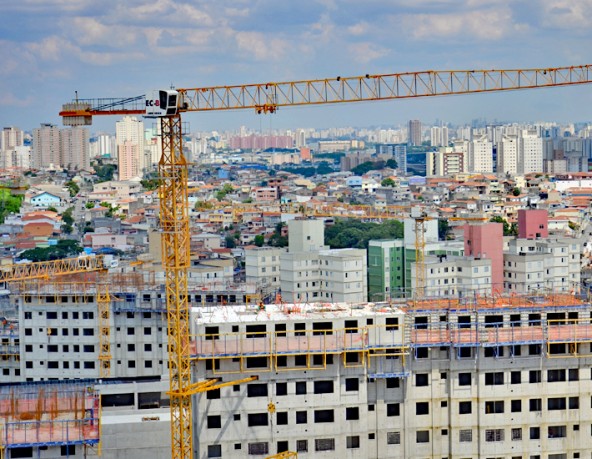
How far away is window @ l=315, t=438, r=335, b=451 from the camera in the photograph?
11.8m

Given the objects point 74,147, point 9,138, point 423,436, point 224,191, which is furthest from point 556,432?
point 9,138

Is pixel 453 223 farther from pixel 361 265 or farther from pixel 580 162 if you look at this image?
pixel 580 162

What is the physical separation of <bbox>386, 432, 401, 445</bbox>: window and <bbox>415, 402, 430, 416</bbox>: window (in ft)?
0.86

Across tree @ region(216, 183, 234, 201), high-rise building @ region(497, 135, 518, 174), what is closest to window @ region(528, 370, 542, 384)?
tree @ region(216, 183, 234, 201)

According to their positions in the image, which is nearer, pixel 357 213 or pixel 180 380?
pixel 180 380

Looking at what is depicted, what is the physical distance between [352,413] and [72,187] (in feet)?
170

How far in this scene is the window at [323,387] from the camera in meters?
11.8

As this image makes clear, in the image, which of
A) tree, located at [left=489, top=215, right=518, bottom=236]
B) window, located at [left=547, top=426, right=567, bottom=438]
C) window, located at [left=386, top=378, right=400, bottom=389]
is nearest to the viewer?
window, located at [left=386, top=378, right=400, bottom=389]

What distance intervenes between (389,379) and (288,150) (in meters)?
110

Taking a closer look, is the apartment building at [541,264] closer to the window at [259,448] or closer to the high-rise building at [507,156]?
the window at [259,448]

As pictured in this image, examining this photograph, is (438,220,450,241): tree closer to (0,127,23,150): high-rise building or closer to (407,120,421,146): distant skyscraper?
(0,127,23,150): high-rise building

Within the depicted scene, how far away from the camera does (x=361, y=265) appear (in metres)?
23.4

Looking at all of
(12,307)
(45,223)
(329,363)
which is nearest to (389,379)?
(329,363)

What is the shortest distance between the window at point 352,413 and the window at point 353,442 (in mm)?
162
